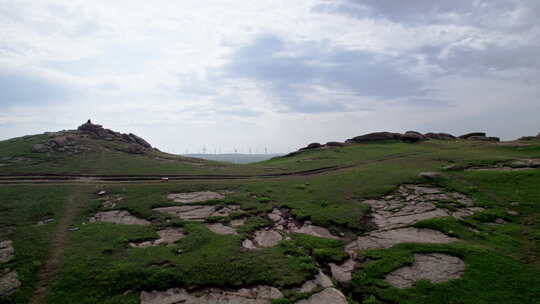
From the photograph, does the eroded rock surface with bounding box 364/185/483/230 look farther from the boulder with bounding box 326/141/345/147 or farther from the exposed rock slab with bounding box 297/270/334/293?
the boulder with bounding box 326/141/345/147

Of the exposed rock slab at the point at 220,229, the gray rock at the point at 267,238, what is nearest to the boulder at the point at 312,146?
→ the exposed rock slab at the point at 220,229

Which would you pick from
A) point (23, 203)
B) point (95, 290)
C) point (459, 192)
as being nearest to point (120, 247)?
point (95, 290)

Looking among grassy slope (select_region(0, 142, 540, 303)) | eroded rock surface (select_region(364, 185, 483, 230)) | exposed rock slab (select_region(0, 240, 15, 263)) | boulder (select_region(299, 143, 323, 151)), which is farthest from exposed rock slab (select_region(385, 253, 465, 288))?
boulder (select_region(299, 143, 323, 151))

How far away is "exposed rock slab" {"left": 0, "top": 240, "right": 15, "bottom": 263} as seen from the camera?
13.4 meters

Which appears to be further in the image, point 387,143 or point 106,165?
point 387,143

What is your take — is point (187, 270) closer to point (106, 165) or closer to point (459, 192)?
point (459, 192)

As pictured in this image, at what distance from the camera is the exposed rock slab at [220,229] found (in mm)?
17661

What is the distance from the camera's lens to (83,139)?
155ft

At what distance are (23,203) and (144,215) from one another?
1221 centimetres

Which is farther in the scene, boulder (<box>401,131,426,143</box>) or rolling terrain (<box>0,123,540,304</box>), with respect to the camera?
boulder (<box>401,131,426,143</box>)

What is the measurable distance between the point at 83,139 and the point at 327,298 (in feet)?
184

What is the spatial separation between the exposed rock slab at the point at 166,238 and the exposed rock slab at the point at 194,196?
612cm

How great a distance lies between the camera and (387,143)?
6738 cm

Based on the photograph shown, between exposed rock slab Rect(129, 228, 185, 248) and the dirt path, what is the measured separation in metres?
3.95
